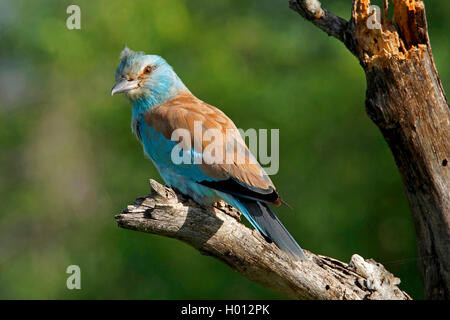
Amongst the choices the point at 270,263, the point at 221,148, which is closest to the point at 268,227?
the point at 270,263

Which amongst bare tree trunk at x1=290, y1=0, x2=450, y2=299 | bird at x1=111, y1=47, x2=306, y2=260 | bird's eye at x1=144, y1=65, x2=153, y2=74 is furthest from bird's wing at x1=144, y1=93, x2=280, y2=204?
bare tree trunk at x1=290, y1=0, x2=450, y2=299

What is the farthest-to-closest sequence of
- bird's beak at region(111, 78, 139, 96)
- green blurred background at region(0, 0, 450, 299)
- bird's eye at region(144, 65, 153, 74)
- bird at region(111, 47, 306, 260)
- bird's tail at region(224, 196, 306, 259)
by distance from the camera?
green blurred background at region(0, 0, 450, 299), bird's eye at region(144, 65, 153, 74), bird's beak at region(111, 78, 139, 96), bird at region(111, 47, 306, 260), bird's tail at region(224, 196, 306, 259)

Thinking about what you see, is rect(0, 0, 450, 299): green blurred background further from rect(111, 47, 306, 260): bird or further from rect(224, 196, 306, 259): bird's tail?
rect(224, 196, 306, 259): bird's tail

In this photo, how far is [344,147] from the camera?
20.4 ft

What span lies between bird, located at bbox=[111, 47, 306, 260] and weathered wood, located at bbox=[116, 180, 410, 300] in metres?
0.11

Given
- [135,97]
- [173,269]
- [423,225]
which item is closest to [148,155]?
[135,97]

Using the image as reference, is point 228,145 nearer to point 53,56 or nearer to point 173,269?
point 173,269

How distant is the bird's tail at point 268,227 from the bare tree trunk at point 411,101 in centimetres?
72

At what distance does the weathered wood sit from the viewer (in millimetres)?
3297

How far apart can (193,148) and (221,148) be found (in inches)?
7.1

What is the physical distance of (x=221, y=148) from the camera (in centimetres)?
369

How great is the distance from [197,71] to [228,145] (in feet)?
10.1

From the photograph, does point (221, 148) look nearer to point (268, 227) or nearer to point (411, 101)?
point (268, 227)

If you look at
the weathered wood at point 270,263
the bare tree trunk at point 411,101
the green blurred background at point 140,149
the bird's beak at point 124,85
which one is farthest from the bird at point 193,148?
the green blurred background at point 140,149
